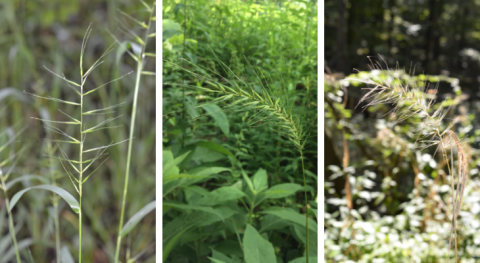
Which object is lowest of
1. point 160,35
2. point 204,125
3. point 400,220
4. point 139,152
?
point 400,220

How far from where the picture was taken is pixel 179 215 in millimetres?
447

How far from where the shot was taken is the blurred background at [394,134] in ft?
4.06

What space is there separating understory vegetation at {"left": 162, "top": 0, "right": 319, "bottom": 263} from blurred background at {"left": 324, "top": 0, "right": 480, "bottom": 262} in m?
0.09

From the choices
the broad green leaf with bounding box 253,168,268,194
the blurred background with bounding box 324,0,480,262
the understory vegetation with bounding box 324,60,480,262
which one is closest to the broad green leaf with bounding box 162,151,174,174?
the broad green leaf with bounding box 253,168,268,194

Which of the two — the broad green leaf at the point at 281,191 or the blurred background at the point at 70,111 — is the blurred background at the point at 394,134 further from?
the blurred background at the point at 70,111

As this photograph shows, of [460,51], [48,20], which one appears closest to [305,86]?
[48,20]

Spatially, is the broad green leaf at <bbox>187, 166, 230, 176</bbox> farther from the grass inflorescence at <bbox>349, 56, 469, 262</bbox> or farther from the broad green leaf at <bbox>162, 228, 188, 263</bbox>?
the grass inflorescence at <bbox>349, 56, 469, 262</bbox>

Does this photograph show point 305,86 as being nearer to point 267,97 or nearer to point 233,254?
point 267,97

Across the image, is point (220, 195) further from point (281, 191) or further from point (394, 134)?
point (394, 134)

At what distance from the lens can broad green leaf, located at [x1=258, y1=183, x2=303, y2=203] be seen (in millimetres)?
438

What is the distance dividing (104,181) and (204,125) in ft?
2.68

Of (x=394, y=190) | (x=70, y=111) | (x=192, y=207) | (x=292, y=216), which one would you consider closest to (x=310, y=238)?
(x=292, y=216)

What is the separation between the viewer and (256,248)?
1.36ft

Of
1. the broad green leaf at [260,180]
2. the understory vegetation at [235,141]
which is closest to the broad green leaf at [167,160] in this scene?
the understory vegetation at [235,141]
